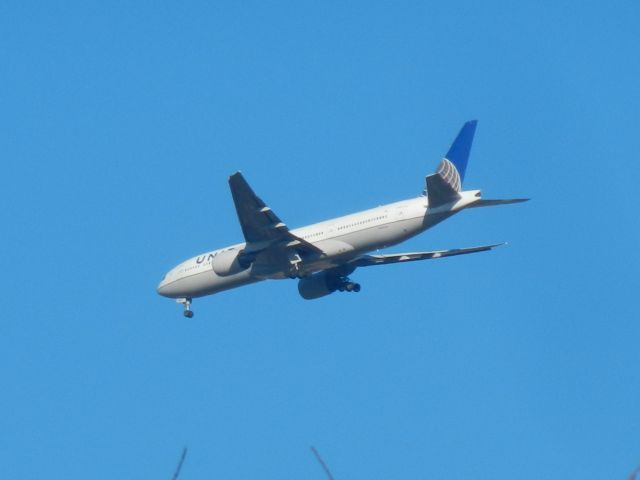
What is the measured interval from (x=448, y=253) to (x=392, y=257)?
289 centimetres

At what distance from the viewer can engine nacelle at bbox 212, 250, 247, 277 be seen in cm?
4916

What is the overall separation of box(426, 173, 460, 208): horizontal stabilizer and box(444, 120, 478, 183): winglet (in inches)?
→ 192

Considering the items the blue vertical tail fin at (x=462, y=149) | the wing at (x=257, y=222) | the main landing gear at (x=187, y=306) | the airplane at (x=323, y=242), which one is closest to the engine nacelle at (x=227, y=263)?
the airplane at (x=323, y=242)

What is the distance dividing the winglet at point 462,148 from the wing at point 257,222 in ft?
26.3

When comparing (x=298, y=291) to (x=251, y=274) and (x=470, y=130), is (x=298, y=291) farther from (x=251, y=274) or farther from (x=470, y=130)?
(x=470, y=130)

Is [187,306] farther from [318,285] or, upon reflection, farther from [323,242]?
[323,242]

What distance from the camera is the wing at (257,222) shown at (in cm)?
4425

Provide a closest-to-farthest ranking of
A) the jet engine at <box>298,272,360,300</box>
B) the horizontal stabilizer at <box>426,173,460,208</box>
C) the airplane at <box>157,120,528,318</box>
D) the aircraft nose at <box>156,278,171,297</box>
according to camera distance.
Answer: the horizontal stabilizer at <box>426,173,460,208</box>
the airplane at <box>157,120,528,318</box>
the jet engine at <box>298,272,360,300</box>
the aircraft nose at <box>156,278,171,297</box>

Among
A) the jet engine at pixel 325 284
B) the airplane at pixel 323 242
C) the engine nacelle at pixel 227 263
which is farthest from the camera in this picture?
the jet engine at pixel 325 284

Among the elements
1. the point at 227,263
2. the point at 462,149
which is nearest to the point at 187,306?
the point at 227,263

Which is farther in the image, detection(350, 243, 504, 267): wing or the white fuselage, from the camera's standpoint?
detection(350, 243, 504, 267): wing

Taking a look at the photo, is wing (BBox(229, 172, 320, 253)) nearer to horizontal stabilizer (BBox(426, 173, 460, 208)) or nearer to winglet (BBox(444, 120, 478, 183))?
horizontal stabilizer (BBox(426, 173, 460, 208))

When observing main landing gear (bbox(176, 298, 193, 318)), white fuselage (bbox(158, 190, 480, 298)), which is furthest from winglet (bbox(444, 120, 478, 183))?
main landing gear (bbox(176, 298, 193, 318))

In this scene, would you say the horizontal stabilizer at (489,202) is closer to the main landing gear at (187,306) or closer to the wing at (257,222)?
the wing at (257,222)
